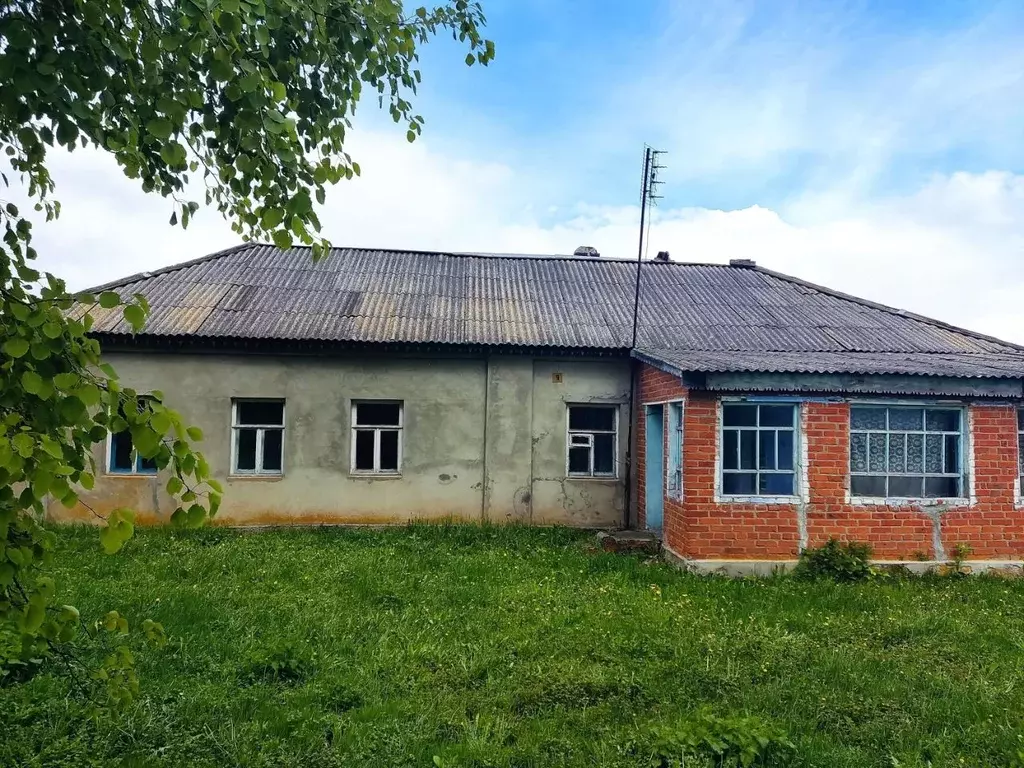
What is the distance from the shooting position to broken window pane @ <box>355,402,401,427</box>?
11.1 m

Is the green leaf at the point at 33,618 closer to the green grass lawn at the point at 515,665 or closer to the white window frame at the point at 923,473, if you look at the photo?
the green grass lawn at the point at 515,665

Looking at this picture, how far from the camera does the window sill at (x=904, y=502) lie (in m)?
8.45

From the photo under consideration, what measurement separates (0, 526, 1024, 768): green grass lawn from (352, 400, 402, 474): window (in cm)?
273

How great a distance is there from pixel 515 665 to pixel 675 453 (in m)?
4.61

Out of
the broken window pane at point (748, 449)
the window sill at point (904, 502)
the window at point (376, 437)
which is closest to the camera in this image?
the window sill at point (904, 502)

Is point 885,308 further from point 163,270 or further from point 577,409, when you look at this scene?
point 163,270

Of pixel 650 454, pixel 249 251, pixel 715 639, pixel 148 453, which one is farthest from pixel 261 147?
pixel 249 251

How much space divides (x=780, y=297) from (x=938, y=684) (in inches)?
408

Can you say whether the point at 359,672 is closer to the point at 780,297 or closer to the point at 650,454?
the point at 650,454

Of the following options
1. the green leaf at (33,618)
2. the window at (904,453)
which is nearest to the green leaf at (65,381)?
the green leaf at (33,618)

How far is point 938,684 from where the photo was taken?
4.96 metres

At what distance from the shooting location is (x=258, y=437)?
1095 centimetres

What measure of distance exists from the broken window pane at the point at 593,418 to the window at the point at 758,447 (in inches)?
121

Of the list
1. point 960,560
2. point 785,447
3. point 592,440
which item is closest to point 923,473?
point 960,560
